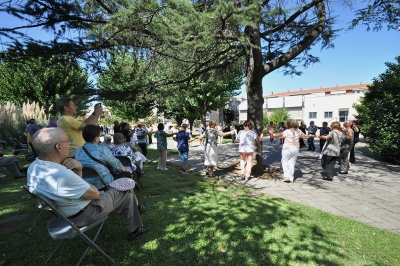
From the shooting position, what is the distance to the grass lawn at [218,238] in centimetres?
249

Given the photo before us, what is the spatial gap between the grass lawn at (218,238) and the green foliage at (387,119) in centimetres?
681

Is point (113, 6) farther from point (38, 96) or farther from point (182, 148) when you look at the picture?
point (38, 96)

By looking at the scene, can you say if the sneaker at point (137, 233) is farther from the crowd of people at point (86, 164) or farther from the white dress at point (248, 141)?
the white dress at point (248, 141)

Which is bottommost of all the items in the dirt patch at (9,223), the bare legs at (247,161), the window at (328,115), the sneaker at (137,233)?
the dirt patch at (9,223)

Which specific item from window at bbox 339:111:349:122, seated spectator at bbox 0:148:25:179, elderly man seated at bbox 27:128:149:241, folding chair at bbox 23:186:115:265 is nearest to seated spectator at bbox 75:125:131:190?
A: elderly man seated at bbox 27:128:149:241

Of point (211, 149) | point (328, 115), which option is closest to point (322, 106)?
point (328, 115)

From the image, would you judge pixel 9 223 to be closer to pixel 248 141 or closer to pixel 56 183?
pixel 56 183

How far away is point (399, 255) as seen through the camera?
8.68 feet

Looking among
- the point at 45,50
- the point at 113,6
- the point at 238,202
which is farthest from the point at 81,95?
the point at 238,202

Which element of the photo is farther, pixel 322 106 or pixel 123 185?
pixel 322 106

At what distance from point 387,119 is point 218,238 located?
30.4 ft

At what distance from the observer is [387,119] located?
8.31 m

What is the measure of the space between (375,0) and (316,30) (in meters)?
1.67

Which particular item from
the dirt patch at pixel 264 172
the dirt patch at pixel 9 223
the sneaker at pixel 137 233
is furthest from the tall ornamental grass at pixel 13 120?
A: the sneaker at pixel 137 233
